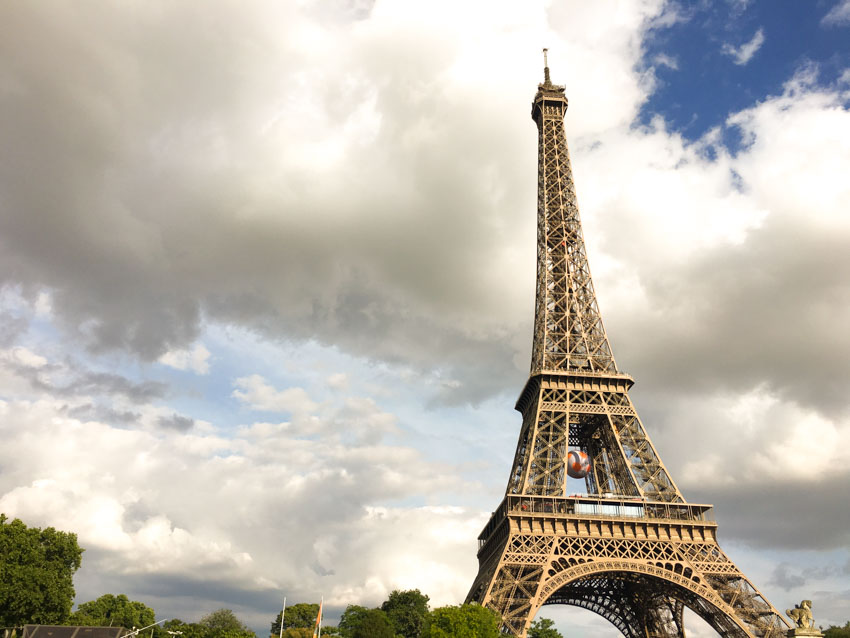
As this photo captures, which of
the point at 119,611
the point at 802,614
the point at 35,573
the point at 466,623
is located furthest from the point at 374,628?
the point at 119,611

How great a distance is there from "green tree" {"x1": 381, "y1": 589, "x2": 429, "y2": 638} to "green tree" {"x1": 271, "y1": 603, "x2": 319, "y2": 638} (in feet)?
46.0

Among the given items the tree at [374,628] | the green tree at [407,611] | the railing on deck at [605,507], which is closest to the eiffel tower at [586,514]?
the railing on deck at [605,507]

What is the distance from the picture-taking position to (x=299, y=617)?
9944 cm

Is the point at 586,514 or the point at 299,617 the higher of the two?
the point at 586,514

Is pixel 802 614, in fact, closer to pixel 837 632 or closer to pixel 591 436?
pixel 591 436

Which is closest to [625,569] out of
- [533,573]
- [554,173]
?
[533,573]

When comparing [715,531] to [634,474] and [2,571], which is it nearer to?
[634,474]

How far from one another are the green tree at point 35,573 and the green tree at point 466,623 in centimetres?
3711

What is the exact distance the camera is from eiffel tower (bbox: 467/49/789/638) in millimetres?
52875

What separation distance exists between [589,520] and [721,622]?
12.7 meters

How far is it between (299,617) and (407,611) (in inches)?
841

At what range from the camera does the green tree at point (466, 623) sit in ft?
153

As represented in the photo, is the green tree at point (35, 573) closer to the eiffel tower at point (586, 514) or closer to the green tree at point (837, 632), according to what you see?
the eiffel tower at point (586, 514)

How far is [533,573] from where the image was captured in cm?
5275
